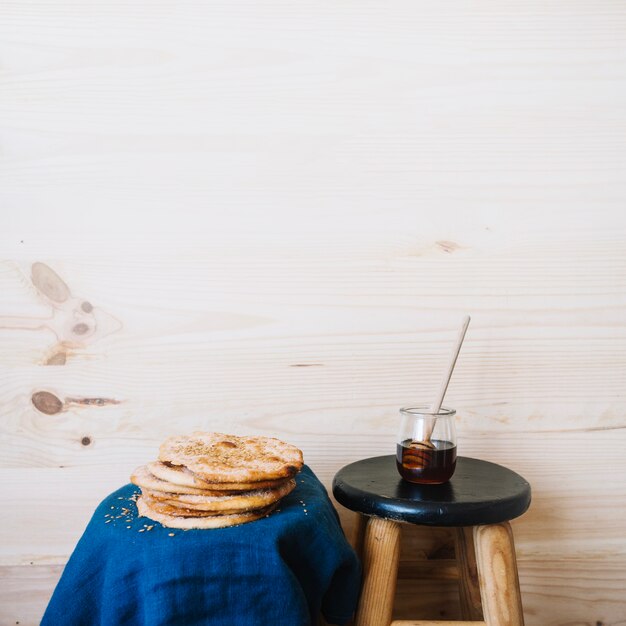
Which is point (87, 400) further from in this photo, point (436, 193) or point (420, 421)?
point (436, 193)

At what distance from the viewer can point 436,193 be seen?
1.25 m

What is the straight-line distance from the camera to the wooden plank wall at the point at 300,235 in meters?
1.23

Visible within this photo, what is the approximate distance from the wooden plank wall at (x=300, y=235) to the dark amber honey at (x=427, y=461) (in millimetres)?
232

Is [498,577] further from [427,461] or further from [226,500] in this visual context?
[226,500]

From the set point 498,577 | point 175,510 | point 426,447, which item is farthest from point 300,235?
point 498,577

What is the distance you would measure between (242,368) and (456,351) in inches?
17.1

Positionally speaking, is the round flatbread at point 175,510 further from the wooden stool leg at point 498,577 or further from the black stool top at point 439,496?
the wooden stool leg at point 498,577

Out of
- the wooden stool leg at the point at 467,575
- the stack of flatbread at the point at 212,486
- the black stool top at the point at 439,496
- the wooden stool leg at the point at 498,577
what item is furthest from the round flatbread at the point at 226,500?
the wooden stool leg at the point at 467,575

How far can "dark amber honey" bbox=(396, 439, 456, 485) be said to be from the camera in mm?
A: 1002

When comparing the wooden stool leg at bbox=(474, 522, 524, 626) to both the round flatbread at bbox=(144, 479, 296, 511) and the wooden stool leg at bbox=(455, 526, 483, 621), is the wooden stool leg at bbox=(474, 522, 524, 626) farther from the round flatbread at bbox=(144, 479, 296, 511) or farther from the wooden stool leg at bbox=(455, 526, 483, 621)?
the round flatbread at bbox=(144, 479, 296, 511)

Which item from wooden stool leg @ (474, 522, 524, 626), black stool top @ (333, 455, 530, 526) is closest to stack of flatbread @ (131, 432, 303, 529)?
black stool top @ (333, 455, 530, 526)

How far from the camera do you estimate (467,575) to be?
45.2 inches

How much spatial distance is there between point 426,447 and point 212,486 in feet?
1.22

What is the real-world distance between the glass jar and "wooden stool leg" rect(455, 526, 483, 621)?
192 mm
